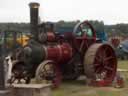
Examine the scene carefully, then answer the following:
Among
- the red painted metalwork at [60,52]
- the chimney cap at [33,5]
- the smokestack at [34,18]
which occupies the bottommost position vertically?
the red painted metalwork at [60,52]

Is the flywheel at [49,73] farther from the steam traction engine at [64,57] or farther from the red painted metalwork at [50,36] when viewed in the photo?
the red painted metalwork at [50,36]

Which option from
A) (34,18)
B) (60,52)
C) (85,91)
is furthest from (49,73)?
(34,18)

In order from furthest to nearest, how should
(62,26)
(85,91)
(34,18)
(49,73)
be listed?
(62,26) < (34,18) < (49,73) < (85,91)

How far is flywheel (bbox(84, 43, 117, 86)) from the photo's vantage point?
1247 centimetres

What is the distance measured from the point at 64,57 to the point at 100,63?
1.22 m

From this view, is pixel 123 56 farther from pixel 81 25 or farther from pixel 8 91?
pixel 8 91

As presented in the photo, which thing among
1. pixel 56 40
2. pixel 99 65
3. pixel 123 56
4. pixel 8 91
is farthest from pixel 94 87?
pixel 123 56

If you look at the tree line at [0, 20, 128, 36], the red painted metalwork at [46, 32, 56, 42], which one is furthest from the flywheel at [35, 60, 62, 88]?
the tree line at [0, 20, 128, 36]

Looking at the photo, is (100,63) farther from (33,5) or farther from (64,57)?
(33,5)

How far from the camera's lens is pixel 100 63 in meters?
12.8

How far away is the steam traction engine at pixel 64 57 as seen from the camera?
38.7 ft

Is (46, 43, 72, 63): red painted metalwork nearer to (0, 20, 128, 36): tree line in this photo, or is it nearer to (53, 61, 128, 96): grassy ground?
(53, 61, 128, 96): grassy ground

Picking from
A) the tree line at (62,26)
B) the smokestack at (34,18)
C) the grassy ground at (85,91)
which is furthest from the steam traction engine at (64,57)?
the tree line at (62,26)

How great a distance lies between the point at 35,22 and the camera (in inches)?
476
